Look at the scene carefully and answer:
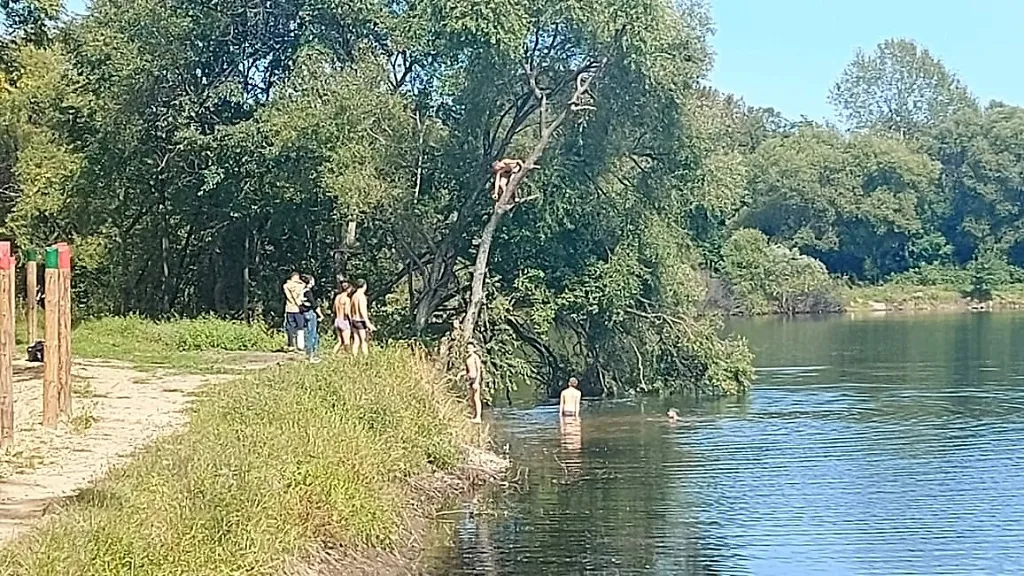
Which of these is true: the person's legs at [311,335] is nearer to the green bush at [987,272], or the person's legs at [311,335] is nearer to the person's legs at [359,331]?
the person's legs at [359,331]

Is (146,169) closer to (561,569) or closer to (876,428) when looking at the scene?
(876,428)

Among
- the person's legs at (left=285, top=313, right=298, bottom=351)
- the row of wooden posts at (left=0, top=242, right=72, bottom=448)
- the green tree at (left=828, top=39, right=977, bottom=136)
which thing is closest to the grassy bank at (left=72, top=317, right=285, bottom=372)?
the person's legs at (left=285, top=313, right=298, bottom=351)

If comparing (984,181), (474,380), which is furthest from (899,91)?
(474,380)

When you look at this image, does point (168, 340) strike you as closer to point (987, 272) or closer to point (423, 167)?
point (423, 167)

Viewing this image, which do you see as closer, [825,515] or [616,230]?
[825,515]

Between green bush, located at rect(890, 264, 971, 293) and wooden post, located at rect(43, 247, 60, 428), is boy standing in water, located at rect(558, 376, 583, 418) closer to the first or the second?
wooden post, located at rect(43, 247, 60, 428)

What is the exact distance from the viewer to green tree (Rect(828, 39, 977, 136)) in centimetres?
13150

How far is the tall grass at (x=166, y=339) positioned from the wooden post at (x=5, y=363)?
39.5 ft

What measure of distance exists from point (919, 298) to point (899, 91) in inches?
1474

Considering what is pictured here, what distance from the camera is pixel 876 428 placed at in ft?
117

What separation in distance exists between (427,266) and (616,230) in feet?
16.6

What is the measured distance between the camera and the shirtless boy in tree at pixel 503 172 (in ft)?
124

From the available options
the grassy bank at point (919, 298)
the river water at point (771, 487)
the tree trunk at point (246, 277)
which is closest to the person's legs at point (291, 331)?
the river water at point (771, 487)

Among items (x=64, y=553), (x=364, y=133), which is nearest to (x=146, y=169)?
(x=364, y=133)
